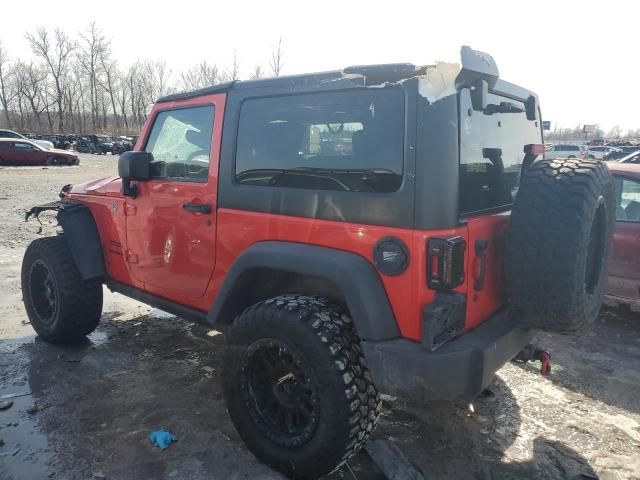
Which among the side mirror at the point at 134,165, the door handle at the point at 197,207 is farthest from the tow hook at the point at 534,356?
the side mirror at the point at 134,165

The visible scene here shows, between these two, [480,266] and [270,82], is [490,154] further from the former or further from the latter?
[270,82]

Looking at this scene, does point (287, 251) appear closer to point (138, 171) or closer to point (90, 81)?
point (138, 171)

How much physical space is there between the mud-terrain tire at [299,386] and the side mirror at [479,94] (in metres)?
1.21

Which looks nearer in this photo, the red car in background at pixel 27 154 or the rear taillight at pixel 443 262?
the rear taillight at pixel 443 262

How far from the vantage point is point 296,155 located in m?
2.60

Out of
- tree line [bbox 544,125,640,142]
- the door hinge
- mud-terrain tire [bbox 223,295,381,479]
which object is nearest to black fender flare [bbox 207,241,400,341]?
mud-terrain tire [bbox 223,295,381,479]

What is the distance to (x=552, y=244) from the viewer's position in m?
2.22

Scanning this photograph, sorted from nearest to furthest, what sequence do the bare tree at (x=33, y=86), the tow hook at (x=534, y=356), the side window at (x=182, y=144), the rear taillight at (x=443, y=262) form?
the rear taillight at (x=443, y=262), the tow hook at (x=534, y=356), the side window at (x=182, y=144), the bare tree at (x=33, y=86)

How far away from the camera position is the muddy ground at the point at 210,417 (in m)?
2.65

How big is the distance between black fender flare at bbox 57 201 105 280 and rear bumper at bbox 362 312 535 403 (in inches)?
103

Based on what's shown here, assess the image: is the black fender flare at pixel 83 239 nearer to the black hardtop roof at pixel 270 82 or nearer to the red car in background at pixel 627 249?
the black hardtop roof at pixel 270 82

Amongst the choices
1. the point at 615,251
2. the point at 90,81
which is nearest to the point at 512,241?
the point at 615,251

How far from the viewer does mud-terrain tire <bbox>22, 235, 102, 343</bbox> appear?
389 cm

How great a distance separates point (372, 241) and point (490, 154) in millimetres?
882
